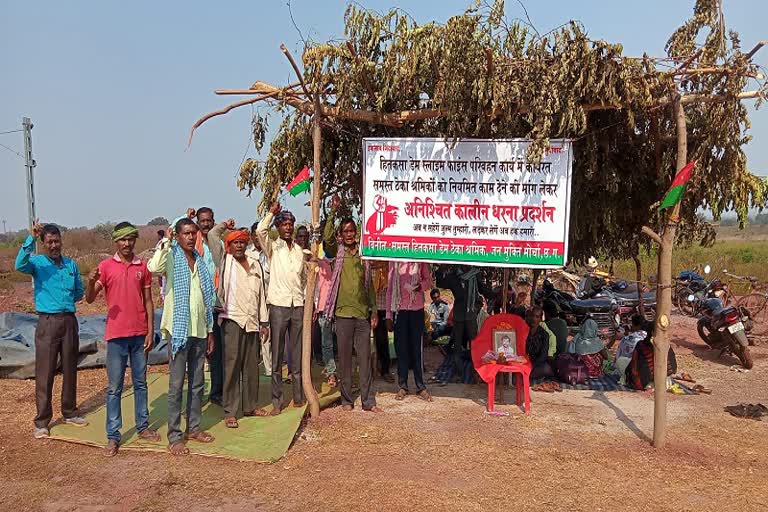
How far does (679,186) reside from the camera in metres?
4.96

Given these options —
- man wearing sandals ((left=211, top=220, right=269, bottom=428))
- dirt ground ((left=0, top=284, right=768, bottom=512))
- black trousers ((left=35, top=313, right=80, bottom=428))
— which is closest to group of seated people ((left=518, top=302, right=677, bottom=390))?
dirt ground ((left=0, top=284, right=768, bottom=512))

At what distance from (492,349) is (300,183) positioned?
269 cm

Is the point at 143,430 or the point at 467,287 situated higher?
the point at 467,287

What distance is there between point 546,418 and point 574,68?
3.36m

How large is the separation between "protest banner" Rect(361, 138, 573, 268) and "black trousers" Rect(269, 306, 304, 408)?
96 centimetres

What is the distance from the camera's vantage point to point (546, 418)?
612 cm

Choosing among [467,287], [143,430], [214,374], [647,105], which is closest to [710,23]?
[647,105]

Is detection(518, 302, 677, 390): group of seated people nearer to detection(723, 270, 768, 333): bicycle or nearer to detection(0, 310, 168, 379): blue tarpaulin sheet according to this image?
detection(0, 310, 168, 379): blue tarpaulin sheet

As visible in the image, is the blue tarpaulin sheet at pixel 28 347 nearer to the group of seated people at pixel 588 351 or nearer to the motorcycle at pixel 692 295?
the group of seated people at pixel 588 351

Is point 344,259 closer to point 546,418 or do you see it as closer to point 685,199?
point 546,418

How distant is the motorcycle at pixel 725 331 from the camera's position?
8.41 meters

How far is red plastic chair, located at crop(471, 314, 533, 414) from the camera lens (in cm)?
622

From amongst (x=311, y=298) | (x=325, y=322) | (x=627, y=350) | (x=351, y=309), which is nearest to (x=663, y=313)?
(x=627, y=350)

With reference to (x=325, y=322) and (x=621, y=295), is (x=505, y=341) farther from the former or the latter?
(x=621, y=295)
